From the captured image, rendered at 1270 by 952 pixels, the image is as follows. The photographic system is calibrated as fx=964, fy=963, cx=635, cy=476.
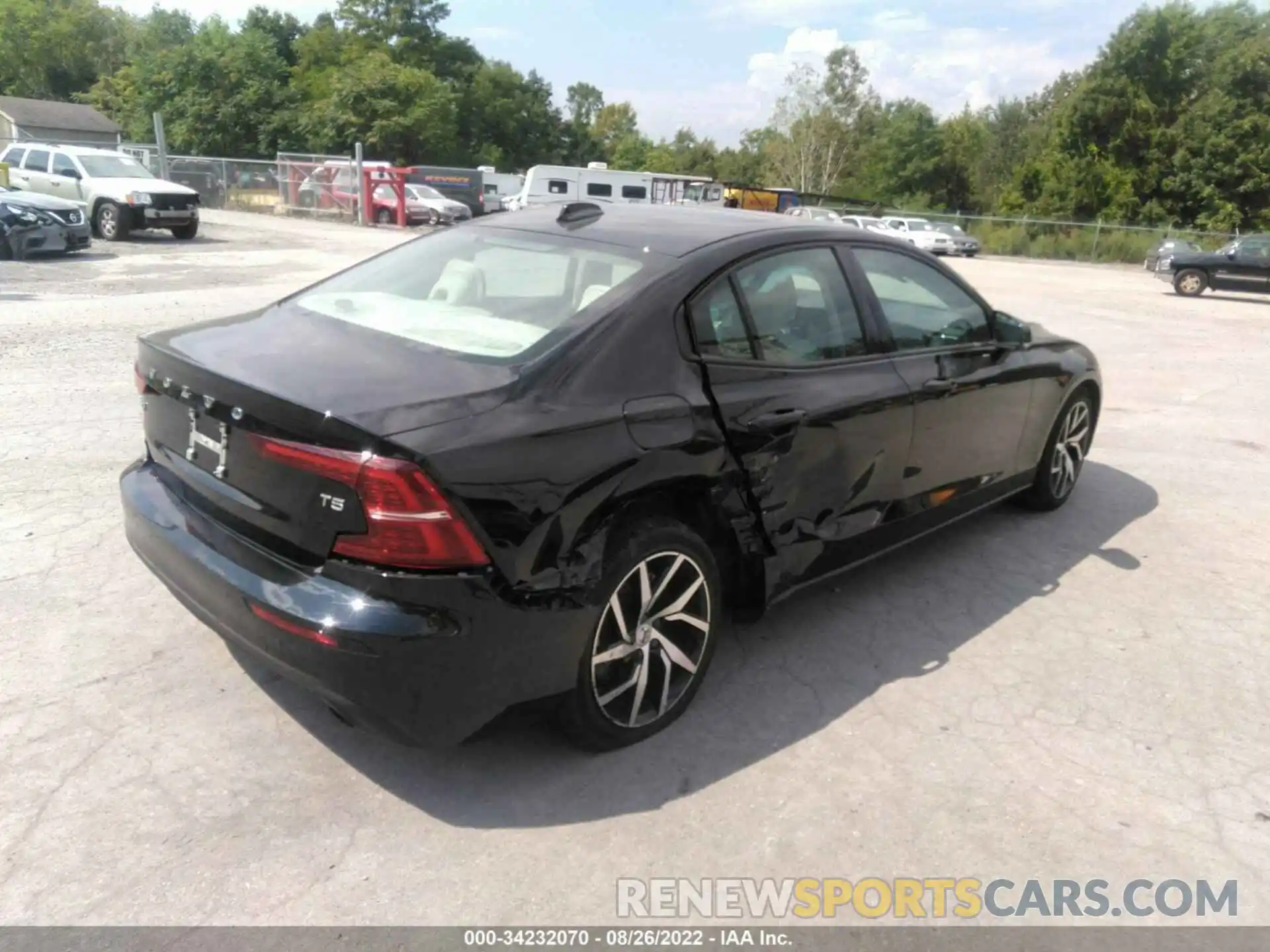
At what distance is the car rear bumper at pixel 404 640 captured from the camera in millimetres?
2529

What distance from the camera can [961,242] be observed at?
3719cm

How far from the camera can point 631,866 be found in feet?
8.65

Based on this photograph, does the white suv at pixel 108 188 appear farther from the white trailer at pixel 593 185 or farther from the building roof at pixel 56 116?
the building roof at pixel 56 116

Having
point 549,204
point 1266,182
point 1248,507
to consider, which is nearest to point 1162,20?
point 1266,182

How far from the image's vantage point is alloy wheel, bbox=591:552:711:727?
2.98 m

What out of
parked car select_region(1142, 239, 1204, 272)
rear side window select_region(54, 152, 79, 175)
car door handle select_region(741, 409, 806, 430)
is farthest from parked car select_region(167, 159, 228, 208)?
car door handle select_region(741, 409, 806, 430)

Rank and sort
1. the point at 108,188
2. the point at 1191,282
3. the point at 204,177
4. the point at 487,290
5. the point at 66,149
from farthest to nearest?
the point at 204,177, the point at 1191,282, the point at 66,149, the point at 108,188, the point at 487,290

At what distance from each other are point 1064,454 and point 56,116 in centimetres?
8290

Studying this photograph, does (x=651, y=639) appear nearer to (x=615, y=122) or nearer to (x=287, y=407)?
(x=287, y=407)

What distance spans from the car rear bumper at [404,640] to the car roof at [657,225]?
1449 millimetres

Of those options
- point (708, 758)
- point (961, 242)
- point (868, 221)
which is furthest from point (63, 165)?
point (961, 242)

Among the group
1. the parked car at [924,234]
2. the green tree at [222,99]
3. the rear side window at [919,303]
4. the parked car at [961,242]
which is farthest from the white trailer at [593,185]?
the green tree at [222,99]

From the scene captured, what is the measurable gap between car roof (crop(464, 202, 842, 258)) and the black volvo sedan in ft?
0.07
